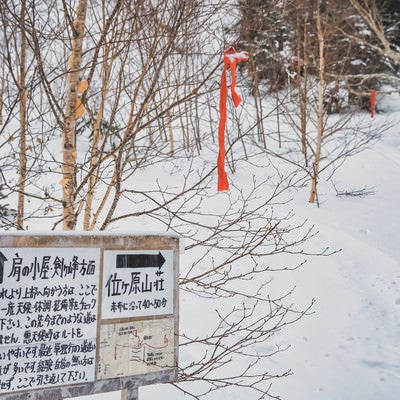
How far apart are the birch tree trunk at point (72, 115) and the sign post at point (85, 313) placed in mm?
758

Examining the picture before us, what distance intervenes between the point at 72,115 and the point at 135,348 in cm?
147

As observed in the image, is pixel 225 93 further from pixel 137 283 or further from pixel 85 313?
pixel 85 313

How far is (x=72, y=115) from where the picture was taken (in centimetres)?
238

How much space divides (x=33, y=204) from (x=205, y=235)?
477cm

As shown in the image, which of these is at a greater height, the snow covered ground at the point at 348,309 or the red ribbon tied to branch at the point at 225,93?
the red ribbon tied to branch at the point at 225,93

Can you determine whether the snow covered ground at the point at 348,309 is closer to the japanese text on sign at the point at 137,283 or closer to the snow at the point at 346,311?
the snow at the point at 346,311

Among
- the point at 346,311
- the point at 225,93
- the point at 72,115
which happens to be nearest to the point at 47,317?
the point at 72,115

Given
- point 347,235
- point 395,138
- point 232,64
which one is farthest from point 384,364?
point 395,138

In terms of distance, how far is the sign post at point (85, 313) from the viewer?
162 cm

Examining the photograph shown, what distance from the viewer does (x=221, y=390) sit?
3.64 metres

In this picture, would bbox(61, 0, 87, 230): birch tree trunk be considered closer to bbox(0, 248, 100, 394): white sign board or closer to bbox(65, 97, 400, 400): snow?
bbox(0, 248, 100, 394): white sign board

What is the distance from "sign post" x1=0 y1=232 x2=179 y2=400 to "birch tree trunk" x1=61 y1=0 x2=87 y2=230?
0.76m

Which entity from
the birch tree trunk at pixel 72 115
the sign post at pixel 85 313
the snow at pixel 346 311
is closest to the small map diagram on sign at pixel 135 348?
the sign post at pixel 85 313

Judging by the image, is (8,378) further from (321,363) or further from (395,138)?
(395,138)
